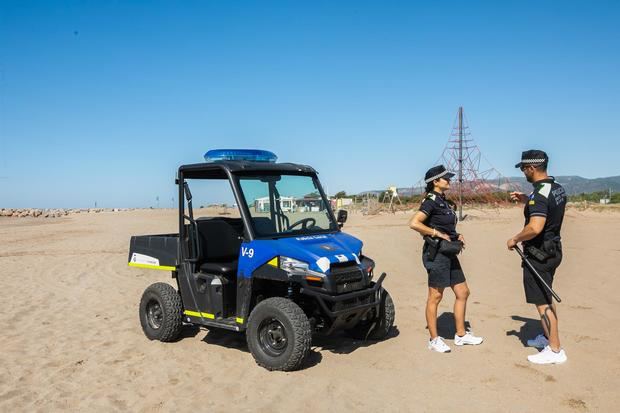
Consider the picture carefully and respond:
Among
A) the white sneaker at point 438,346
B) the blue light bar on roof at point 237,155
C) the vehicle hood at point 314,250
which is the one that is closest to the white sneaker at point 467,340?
the white sneaker at point 438,346

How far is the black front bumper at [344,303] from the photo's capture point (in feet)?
17.6

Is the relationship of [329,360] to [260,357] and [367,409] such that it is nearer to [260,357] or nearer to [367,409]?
[260,357]

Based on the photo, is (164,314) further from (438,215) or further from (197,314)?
(438,215)

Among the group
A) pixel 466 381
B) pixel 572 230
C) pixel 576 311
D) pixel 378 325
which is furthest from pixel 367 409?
pixel 572 230

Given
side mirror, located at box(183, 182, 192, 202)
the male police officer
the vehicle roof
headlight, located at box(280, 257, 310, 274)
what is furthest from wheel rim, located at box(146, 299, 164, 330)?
the male police officer

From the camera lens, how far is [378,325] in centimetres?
646

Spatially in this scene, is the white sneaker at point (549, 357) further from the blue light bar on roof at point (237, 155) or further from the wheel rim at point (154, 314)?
the wheel rim at point (154, 314)

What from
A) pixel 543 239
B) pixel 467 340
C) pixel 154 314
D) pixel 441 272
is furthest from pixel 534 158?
pixel 154 314

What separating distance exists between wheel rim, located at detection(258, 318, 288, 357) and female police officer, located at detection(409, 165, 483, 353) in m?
1.75

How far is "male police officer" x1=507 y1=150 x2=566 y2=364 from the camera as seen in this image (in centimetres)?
546

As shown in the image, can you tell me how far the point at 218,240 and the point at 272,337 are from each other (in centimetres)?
166

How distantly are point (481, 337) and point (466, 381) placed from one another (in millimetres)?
1635

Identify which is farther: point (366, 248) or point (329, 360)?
point (366, 248)

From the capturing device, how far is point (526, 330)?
703 centimetres
